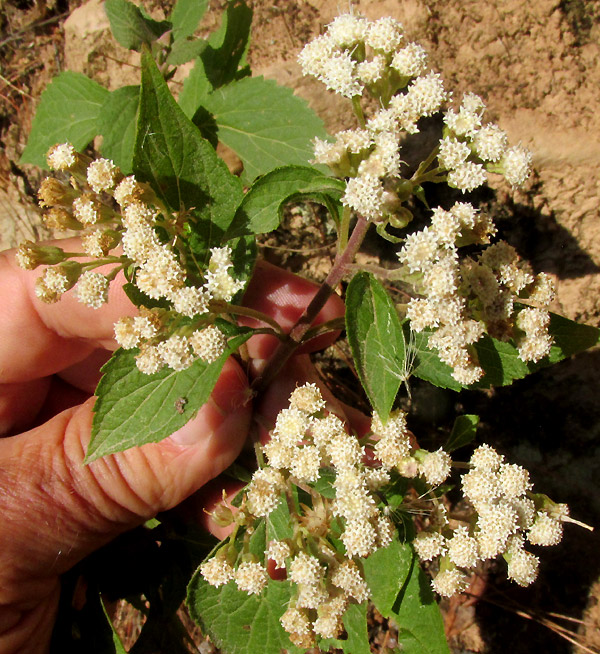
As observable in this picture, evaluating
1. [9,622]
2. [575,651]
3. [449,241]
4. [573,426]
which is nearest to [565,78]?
[449,241]

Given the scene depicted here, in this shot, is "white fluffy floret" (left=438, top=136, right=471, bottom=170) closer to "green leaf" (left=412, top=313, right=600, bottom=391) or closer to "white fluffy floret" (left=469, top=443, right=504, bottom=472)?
→ "green leaf" (left=412, top=313, right=600, bottom=391)

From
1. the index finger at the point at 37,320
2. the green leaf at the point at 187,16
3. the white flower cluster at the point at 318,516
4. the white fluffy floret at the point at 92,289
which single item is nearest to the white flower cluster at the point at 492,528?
the white flower cluster at the point at 318,516

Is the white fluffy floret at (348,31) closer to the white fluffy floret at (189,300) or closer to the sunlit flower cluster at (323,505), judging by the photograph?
the white fluffy floret at (189,300)

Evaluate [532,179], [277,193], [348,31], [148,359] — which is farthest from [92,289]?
[532,179]

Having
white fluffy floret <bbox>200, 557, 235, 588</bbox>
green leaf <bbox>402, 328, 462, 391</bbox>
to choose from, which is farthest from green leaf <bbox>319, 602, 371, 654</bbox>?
green leaf <bbox>402, 328, 462, 391</bbox>

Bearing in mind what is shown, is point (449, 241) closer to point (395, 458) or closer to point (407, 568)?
point (395, 458)

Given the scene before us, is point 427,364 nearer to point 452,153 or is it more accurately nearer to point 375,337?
point 375,337
